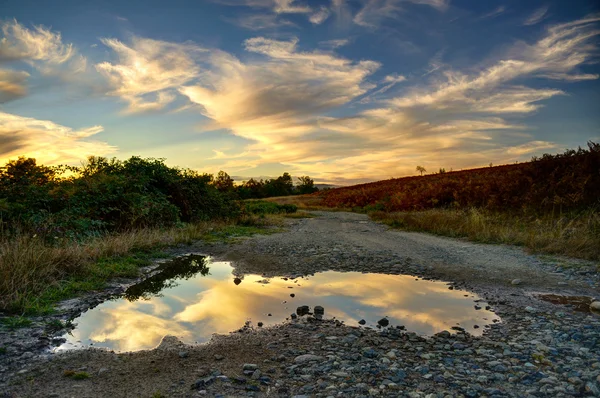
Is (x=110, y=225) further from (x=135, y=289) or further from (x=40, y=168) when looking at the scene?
(x=135, y=289)

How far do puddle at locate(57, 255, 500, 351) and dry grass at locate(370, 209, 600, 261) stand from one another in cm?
398

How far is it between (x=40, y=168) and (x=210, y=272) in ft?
25.9

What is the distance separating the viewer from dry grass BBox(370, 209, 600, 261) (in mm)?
8391

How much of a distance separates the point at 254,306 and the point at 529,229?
919 centimetres

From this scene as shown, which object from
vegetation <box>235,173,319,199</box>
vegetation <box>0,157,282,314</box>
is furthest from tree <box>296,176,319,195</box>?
vegetation <box>0,157,282,314</box>

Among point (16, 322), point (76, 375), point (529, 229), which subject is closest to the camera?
point (76, 375)

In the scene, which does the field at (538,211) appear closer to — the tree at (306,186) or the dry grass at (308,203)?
the dry grass at (308,203)

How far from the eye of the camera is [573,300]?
5.27m

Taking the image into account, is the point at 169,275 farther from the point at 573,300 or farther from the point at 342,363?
the point at 573,300

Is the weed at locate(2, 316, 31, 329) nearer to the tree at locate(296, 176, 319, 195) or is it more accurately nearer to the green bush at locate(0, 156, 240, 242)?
the green bush at locate(0, 156, 240, 242)

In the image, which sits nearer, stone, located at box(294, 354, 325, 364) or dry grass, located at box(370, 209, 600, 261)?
stone, located at box(294, 354, 325, 364)

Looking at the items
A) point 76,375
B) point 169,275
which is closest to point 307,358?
point 76,375

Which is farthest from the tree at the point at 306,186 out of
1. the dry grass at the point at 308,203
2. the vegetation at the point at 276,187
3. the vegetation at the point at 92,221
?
the vegetation at the point at 92,221

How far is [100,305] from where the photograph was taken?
5.38 metres
